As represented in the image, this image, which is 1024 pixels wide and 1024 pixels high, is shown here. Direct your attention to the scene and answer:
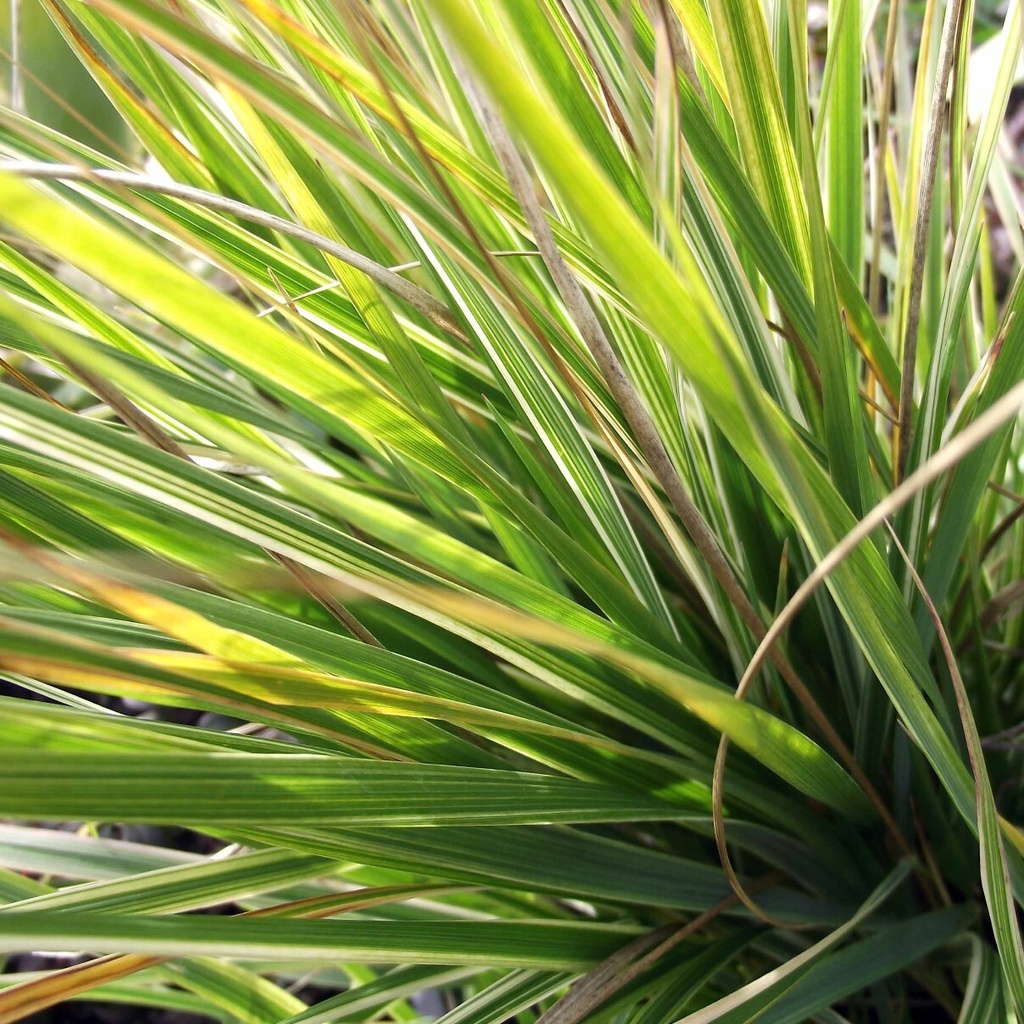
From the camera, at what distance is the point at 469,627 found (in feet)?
1.20

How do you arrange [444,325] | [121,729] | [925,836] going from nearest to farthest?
[121,729]
[444,325]
[925,836]

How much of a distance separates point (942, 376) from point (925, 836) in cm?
28

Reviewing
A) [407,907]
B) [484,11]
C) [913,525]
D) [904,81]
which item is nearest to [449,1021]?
[407,907]

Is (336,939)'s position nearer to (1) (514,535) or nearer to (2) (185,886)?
(2) (185,886)

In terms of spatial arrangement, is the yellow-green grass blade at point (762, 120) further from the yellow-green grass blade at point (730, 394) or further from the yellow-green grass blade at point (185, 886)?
the yellow-green grass blade at point (185, 886)

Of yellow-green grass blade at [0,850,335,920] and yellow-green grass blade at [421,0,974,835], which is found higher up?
yellow-green grass blade at [421,0,974,835]

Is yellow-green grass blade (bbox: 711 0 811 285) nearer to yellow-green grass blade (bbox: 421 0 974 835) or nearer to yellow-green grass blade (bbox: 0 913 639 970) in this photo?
yellow-green grass blade (bbox: 421 0 974 835)

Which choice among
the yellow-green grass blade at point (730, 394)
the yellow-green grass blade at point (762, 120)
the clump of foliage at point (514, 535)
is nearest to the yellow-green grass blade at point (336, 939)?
the clump of foliage at point (514, 535)

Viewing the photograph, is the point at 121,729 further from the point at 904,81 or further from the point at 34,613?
the point at 904,81

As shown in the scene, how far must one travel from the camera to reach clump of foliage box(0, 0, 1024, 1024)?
0.26 metres

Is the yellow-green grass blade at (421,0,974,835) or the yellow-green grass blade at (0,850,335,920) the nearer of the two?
the yellow-green grass blade at (421,0,974,835)

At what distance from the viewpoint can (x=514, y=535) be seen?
0.49 m

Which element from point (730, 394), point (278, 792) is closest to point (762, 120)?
point (730, 394)

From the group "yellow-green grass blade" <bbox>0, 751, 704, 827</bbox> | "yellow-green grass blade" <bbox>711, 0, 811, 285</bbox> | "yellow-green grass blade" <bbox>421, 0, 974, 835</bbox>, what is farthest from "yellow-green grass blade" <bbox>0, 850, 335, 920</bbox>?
"yellow-green grass blade" <bbox>711, 0, 811, 285</bbox>
